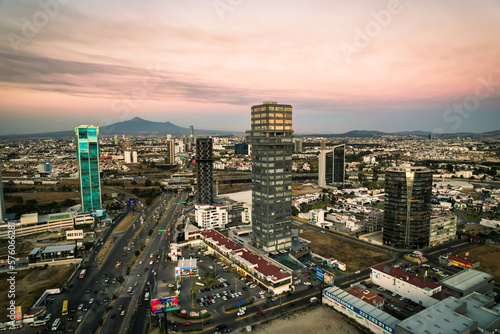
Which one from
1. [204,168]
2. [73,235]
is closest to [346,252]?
[204,168]

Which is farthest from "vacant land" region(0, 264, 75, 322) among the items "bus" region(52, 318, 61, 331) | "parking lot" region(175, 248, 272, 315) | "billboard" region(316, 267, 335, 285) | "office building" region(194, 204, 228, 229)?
"billboard" region(316, 267, 335, 285)

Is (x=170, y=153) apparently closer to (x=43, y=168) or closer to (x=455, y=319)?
(x=43, y=168)

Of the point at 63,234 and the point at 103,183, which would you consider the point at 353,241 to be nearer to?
the point at 63,234

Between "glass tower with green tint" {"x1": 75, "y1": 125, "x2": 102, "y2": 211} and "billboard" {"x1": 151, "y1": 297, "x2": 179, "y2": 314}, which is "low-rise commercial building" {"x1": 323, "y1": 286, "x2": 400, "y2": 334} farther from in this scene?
"glass tower with green tint" {"x1": 75, "y1": 125, "x2": 102, "y2": 211}

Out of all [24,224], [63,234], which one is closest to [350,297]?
[63,234]

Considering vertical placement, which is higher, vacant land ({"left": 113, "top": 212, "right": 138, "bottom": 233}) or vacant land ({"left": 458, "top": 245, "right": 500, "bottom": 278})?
vacant land ({"left": 458, "top": 245, "right": 500, "bottom": 278})
